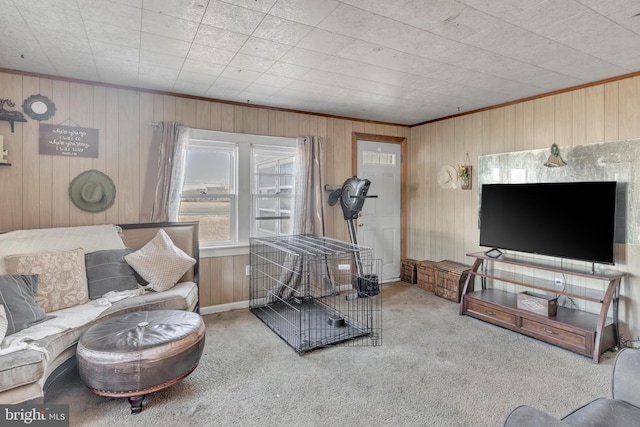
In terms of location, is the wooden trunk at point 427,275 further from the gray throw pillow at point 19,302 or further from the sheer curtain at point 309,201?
the gray throw pillow at point 19,302

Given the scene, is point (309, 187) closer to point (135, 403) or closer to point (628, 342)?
point (135, 403)

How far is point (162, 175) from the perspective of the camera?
361cm

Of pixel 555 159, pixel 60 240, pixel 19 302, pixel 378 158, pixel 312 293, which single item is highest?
pixel 378 158

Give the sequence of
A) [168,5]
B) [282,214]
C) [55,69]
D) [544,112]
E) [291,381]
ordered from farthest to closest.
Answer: [282,214]
[544,112]
[55,69]
[291,381]
[168,5]

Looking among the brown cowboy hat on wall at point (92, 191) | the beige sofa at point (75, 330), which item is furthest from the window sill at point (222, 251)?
the brown cowboy hat on wall at point (92, 191)

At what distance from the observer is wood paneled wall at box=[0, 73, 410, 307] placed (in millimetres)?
3092

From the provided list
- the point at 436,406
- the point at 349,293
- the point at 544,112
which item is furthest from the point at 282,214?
the point at 544,112

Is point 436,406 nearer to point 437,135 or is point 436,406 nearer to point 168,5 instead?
point 168,5

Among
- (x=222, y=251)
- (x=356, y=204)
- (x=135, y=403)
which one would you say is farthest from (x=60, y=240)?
(x=356, y=204)

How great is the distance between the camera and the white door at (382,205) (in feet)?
16.7

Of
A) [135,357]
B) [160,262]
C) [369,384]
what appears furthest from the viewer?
[160,262]

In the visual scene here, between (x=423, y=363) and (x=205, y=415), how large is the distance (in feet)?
5.53

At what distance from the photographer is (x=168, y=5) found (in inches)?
78.6

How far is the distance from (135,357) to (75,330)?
2.12 feet
